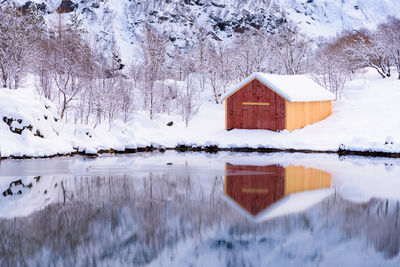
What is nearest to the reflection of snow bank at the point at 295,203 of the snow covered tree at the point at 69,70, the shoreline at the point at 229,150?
the shoreline at the point at 229,150

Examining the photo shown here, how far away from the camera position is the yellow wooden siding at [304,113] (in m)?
29.5

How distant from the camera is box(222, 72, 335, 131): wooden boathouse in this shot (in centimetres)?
2937

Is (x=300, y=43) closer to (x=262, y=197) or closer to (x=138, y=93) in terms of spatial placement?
(x=138, y=93)

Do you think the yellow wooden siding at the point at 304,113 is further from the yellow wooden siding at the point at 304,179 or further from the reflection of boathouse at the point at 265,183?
the yellow wooden siding at the point at 304,179

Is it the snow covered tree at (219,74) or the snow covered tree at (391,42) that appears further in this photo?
the snow covered tree at (391,42)

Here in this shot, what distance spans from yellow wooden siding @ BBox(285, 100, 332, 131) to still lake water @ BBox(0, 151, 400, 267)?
898 cm

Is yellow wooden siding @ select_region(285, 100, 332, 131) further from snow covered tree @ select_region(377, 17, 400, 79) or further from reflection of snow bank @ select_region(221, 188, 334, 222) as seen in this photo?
reflection of snow bank @ select_region(221, 188, 334, 222)

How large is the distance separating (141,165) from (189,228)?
9654mm

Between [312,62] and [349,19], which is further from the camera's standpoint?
[349,19]

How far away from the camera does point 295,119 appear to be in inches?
1193

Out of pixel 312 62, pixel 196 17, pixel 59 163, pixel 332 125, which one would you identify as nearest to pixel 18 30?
pixel 59 163

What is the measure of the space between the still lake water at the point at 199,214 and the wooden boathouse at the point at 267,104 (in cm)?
895

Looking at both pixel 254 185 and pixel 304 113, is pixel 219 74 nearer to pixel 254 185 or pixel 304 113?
pixel 304 113

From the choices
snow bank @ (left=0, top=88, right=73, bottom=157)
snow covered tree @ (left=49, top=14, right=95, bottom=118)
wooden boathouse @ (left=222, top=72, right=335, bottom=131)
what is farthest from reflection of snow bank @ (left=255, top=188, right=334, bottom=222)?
snow covered tree @ (left=49, top=14, right=95, bottom=118)
